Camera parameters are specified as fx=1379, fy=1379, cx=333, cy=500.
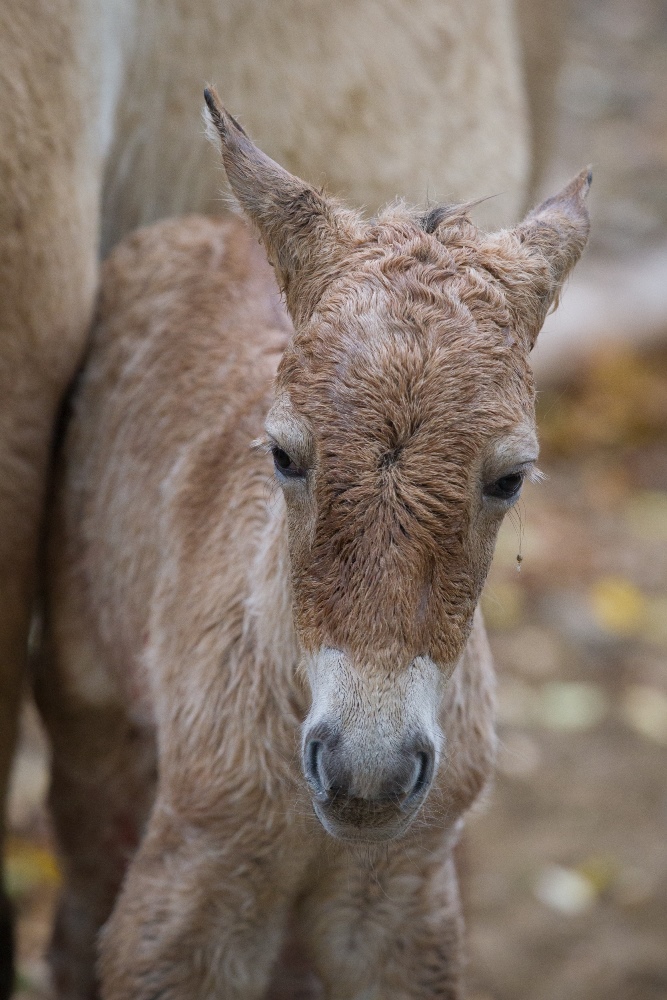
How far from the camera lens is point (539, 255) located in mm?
2572

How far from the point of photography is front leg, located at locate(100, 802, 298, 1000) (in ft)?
9.13

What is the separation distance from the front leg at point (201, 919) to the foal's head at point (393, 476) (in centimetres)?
52

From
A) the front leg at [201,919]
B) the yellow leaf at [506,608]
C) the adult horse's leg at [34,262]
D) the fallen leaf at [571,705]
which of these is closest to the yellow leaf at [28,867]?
the adult horse's leg at [34,262]

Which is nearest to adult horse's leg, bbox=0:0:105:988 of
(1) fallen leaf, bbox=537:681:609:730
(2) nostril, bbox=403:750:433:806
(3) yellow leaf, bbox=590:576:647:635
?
(2) nostril, bbox=403:750:433:806

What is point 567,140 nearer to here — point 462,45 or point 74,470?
point 462,45

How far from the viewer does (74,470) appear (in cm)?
361

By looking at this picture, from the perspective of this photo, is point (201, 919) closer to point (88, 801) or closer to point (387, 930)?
point (387, 930)

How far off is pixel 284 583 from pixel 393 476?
584mm

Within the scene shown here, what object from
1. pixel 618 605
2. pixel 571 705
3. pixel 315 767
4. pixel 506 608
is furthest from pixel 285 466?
pixel 618 605

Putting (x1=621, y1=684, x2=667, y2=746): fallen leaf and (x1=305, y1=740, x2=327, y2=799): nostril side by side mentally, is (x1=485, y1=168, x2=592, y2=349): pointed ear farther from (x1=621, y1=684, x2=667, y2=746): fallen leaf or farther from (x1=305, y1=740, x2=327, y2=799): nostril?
(x1=621, y1=684, x2=667, y2=746): fallen leaf

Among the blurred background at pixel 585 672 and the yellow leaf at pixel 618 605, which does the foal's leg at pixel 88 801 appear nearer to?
the blurred background at pixel 585 672

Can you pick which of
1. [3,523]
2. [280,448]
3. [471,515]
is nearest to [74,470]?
[3,523]

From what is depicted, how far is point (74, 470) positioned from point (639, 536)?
12.0 ft

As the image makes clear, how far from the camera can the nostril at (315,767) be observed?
7.32ft
